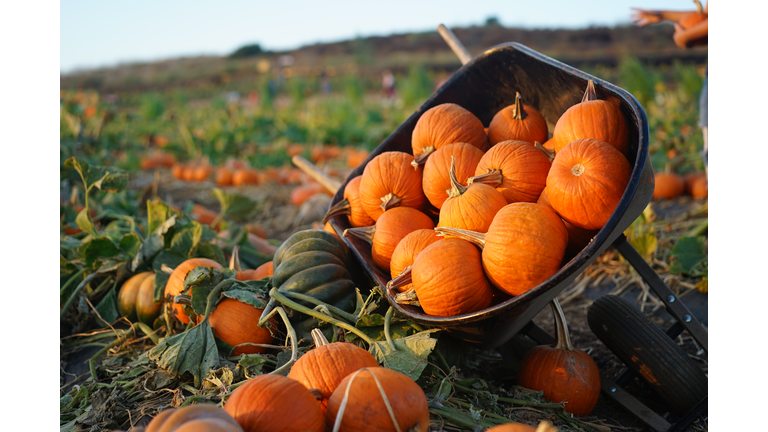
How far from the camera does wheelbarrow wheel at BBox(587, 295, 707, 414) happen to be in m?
2.01

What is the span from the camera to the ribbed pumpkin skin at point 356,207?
2312 millimetres

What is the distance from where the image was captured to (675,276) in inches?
130

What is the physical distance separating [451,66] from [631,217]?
37.9 m

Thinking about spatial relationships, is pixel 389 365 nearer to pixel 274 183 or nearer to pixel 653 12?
pixel 653 12

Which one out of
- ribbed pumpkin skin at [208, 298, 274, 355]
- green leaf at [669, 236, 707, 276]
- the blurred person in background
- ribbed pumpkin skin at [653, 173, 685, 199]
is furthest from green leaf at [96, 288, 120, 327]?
ribbed pumpkin skin at [653, 173, 685, 199]

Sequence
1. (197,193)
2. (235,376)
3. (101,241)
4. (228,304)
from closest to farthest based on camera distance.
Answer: (235,376) < (228,304) < (101,241) < (197,193)

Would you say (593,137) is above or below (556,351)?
above

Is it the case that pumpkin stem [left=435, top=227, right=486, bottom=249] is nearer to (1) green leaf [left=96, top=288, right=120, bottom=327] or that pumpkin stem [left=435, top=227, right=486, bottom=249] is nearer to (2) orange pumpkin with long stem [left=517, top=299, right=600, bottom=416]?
(2) orange pumpkin with long stem [left=517, top=299, right=600, bottom=416]

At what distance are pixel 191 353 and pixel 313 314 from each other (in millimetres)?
467

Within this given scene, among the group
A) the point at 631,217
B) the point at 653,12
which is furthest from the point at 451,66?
the point at 631,217

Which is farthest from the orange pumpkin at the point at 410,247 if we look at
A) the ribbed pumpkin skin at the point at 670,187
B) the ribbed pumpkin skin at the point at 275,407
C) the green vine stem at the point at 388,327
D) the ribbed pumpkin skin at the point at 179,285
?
the ribbed pumpkin skin at the point at 670,187

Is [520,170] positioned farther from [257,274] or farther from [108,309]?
[108,309]

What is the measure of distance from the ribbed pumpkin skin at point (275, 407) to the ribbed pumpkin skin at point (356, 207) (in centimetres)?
117

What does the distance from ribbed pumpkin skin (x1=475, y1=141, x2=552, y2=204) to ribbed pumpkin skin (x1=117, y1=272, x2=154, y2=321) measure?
1.82 metres
